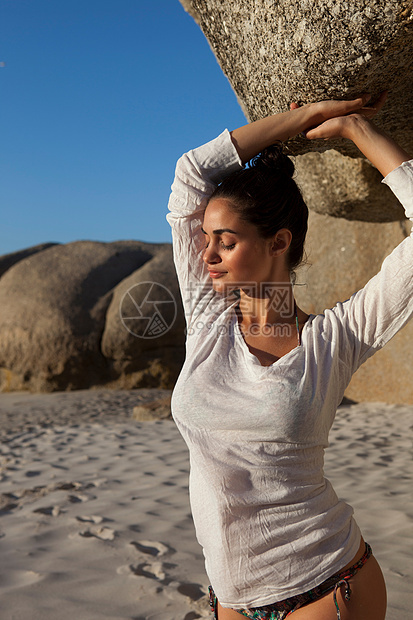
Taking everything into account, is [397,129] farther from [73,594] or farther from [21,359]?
[21,359]

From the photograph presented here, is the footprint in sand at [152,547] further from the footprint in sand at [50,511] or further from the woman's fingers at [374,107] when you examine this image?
the woman's fingers at [374,107]

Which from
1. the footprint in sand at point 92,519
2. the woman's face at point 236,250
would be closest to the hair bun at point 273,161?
the woman's face at point 236,250

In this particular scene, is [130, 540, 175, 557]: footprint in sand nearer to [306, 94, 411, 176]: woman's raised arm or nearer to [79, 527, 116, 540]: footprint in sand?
[79, 527, 116, 540]: footprint in sand

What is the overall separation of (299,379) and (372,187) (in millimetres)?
2928

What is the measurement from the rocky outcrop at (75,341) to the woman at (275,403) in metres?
7.01

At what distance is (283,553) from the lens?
114 cm

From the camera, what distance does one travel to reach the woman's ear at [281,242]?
1350mm

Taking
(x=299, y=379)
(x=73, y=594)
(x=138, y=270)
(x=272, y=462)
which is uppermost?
(x=138, y=270)

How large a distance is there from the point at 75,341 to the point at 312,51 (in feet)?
23.7

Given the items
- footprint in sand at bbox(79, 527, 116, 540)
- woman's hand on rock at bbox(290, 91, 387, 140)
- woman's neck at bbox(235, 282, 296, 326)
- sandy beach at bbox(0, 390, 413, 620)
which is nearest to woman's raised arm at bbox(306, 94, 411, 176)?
woman's hand on rock at bbox(290, 91, 387, 140)

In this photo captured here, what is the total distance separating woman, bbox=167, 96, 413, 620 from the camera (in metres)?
1.14

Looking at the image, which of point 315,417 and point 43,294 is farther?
point 43,294

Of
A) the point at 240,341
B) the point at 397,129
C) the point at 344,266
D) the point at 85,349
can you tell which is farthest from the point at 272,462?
the point at 85,349

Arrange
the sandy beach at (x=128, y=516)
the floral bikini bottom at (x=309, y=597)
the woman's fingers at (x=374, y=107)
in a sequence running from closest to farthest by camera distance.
Result: the floral bikini bottom at (x=309, y=597)
the woman's fingers at (x=374, y=107)
the sandy beach at (x=128, y=516)
